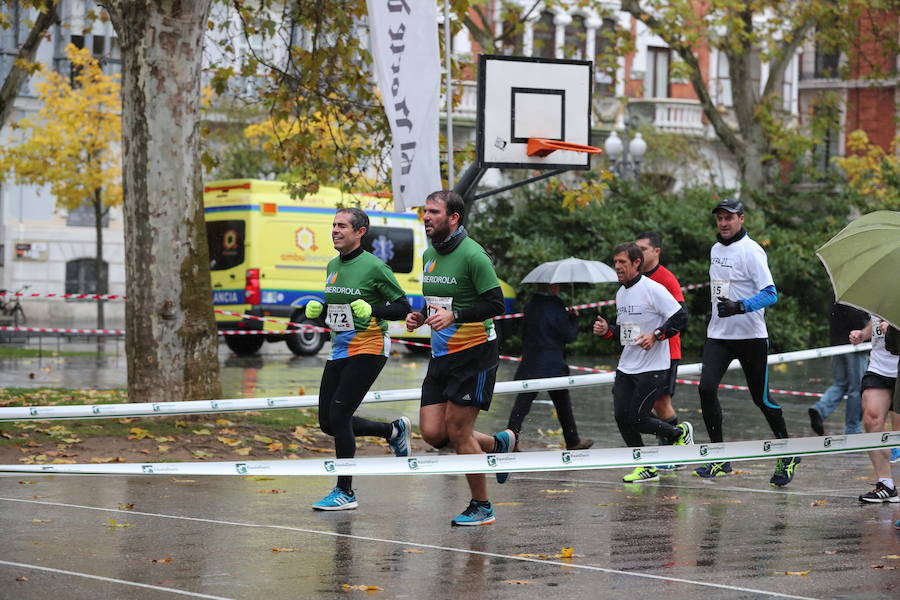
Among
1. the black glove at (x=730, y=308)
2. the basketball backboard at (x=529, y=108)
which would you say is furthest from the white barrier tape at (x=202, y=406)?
the basketball backboard at (x=529, y=108)

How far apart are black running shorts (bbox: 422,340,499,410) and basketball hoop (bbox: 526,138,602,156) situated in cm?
520

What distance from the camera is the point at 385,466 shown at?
775cm

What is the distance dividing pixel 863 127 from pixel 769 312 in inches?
1339

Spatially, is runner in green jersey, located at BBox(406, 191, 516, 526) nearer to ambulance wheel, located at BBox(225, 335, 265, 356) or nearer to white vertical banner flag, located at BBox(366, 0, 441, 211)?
white vertical banner flag, located at BBox(366, 0, 441, 211)

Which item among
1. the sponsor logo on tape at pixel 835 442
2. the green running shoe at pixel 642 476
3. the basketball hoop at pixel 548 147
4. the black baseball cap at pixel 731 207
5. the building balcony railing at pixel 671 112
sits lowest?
the green running shoe at pixel 642 476

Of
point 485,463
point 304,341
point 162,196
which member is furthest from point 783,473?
point 304,341

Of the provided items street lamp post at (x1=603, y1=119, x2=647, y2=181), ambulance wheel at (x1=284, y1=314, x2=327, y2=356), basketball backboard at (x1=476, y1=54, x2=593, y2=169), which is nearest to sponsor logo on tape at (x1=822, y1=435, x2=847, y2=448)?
basketball backboard at (x1=476, y1=54, x2=593, y2=169)

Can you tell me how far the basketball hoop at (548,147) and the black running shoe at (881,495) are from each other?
4.90 meters

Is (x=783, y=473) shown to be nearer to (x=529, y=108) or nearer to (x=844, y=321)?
(x=844, y=321)

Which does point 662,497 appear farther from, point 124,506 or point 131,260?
point 131,260

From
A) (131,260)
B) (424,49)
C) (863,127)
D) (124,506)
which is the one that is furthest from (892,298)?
(863,127)

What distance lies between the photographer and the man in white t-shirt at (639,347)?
10.1 metres

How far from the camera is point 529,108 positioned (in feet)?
44.3

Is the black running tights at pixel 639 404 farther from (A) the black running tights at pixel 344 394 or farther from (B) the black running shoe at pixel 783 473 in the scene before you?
(A) the black running tights at pixel 344 394
